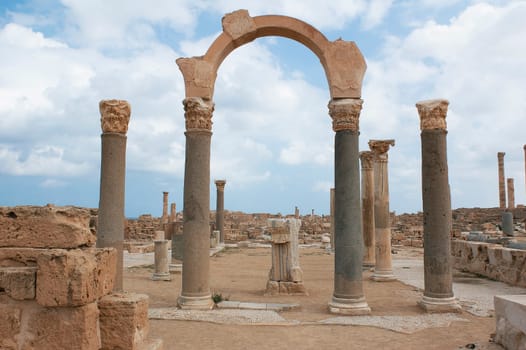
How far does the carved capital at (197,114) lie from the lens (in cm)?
924

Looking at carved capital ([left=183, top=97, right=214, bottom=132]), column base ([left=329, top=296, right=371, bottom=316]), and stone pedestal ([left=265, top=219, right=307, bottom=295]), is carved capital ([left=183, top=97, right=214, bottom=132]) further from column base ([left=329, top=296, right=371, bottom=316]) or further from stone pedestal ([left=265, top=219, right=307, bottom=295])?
column base ([left=329, top=296, right=371, bottom=316])

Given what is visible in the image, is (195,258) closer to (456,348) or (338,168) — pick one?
(338,168)

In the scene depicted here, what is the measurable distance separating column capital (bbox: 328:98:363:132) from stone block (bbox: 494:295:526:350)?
4.42m

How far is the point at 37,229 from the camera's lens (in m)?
4.08

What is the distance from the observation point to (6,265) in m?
4.06

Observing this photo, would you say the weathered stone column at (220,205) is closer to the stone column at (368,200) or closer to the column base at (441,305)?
the stone column at (368,200)

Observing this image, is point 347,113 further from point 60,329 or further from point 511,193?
point 511,193

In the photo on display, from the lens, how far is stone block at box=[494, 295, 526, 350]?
4875mm

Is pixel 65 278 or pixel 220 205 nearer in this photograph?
pixel 65 278

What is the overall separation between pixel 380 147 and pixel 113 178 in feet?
29.7

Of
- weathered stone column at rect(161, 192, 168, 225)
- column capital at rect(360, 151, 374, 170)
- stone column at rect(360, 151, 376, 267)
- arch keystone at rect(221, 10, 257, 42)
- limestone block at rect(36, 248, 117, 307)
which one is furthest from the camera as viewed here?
weathered stone column at rect(161, 192, 168, 225)

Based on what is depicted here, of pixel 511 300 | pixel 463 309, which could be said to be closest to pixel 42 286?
pixel 511 300

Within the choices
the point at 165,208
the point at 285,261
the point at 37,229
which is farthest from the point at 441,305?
the point at 165,208

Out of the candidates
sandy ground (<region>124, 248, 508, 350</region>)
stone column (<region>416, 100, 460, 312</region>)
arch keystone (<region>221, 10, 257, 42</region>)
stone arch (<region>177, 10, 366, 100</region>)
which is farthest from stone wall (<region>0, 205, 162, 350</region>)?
stone column (<region>416, 100, 460, 312</region>)
